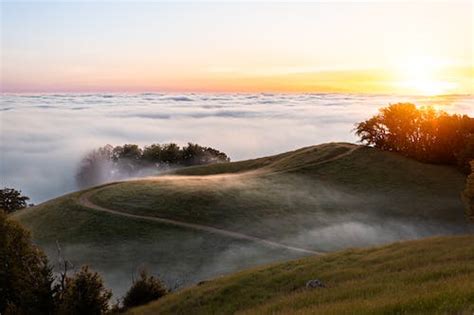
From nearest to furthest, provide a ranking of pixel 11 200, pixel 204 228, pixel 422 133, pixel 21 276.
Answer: pixel 21 276 → pixel 204 228 → pixel 422 133 → pixel 11 200

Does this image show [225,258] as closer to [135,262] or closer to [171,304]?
[135,262]

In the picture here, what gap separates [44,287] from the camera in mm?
29000

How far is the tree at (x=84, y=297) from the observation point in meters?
27.5

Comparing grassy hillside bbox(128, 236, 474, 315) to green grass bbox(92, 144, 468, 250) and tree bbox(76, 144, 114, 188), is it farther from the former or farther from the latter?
tree bbox(76, 144, 114, 188)

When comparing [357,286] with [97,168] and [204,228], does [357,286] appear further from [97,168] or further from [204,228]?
[97,168]

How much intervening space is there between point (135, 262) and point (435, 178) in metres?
39.1

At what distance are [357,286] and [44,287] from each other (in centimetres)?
1758

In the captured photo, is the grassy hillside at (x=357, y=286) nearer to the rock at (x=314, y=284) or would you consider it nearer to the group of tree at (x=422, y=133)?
the rock at (x=314, y=284)

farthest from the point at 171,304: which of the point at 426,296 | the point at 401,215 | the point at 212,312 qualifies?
the point at 401,215

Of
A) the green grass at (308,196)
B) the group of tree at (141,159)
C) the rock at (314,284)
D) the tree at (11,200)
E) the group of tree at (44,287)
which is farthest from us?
the group of tree at (141,159)

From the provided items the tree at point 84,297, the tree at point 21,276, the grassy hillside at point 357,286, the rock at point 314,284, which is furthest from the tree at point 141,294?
the rock at point 314,284

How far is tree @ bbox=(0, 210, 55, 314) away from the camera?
95.2 feet

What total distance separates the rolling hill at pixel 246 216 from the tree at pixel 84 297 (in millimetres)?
12351

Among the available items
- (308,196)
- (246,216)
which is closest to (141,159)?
(308,196)
